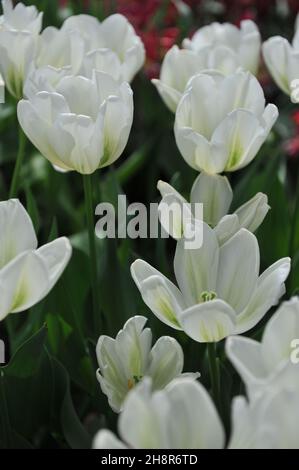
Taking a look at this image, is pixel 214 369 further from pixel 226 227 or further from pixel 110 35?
pixel 110 35

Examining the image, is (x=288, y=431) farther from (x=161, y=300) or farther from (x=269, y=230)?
(x=269, y=230)

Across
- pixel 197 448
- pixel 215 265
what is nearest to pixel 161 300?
pixel 215 265

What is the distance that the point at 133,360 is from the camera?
85 cm

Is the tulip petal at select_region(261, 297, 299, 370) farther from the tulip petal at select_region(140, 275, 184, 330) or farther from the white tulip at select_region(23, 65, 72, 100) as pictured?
the white tulip at select_region(23, 65, 72, 100)

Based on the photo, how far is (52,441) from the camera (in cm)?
104

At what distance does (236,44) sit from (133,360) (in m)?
0.54

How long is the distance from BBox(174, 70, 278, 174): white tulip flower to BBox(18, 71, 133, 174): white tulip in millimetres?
72

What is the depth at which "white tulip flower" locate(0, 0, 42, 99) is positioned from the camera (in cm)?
106

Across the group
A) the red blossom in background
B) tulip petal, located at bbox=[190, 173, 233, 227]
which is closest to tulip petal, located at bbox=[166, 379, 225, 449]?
tulip petal, located at bbox=[190, 173, 233, 227]

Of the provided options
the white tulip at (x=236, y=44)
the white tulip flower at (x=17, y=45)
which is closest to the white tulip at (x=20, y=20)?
the white tulip flower at (x=17, y=45)

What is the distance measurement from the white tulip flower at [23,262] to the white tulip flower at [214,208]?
0.39 feet

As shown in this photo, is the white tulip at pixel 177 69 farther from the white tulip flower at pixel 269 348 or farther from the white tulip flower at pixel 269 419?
the white tulip flower at pixel 269 419

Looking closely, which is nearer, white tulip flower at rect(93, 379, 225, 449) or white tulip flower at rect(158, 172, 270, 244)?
white tulip flower at rect(93, 379, 225, 449)

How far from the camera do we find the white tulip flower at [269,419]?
23.2 inches
